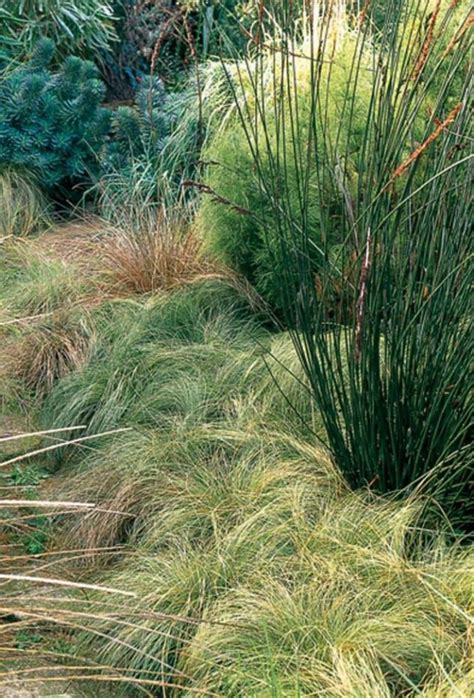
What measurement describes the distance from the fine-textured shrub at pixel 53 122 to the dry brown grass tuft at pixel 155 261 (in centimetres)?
195

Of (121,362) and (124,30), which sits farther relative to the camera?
(124,30)

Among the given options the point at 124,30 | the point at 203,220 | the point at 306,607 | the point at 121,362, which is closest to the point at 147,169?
the point at 203,220

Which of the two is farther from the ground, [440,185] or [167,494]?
[440,185]

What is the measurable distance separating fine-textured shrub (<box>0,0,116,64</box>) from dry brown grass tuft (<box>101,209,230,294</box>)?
4.18 meters

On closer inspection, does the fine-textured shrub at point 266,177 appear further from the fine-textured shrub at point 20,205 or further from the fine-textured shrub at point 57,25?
the fine-textured shrub at point 57,25

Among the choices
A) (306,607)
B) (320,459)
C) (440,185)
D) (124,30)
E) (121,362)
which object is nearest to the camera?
(306,607)

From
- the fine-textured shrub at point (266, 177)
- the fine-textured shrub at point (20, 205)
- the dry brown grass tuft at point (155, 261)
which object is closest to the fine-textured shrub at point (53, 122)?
the fine-textured shrub at point (20, 205)

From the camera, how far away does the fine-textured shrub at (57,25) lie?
31.4 ft

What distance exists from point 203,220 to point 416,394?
104 inches

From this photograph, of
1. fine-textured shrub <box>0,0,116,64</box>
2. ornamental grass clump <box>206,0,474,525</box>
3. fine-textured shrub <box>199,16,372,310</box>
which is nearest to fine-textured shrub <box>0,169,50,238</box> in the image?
fine-textured shrub <box>199,16,372,310</box>

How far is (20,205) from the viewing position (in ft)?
24.4

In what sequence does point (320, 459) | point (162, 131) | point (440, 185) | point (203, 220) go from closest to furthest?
1. point (440, 185)
2. point (320, 459)
3. point (203, 220)
4. point (162, 131)

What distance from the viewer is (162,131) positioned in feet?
25.7

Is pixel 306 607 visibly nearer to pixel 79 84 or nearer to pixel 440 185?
pixel 440 185
